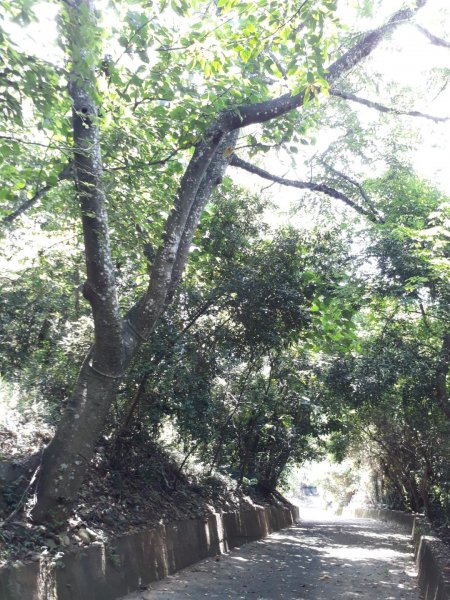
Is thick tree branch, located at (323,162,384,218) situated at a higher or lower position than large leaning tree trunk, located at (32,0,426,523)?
higher

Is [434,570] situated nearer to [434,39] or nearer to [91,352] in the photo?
[91,352]

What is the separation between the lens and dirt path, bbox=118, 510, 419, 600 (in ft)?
26.4

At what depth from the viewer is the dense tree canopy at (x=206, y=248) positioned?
21.7 feet

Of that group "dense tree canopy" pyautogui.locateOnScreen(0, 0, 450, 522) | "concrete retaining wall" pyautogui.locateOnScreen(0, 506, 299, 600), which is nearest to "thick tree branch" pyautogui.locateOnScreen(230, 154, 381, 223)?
"dense tree canopy" pyautogui.locateOnScreen(0, 0, 450, 522)

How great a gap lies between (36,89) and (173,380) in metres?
5.18

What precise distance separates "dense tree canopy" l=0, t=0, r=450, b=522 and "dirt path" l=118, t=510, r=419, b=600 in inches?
82.5

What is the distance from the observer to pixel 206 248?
1157 cm

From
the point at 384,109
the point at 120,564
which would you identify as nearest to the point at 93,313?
the point at 120,564

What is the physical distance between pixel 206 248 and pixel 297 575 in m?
6.22

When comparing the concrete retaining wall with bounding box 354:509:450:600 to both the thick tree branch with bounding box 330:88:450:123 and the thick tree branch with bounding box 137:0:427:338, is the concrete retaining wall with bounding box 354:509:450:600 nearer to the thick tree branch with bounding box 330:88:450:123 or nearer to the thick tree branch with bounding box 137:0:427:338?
the thick tree branch with bounding box 137:0:427:338

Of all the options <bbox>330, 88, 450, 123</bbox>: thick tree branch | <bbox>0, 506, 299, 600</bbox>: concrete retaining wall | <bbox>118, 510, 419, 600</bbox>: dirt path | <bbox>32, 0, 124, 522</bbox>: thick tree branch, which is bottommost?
<bbox>118, 510, 419, 600</bbox>: dirt path

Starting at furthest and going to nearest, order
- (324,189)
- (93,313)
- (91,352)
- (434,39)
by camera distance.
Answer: (324,189), (434,39), (91,352), (93,313)

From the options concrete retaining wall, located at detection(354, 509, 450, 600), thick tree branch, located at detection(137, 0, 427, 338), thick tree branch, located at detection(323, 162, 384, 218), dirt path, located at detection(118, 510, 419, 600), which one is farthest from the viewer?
thick tree branch, located at detection(323, 162, 384, 218)

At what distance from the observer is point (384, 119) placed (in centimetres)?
A: 1316
